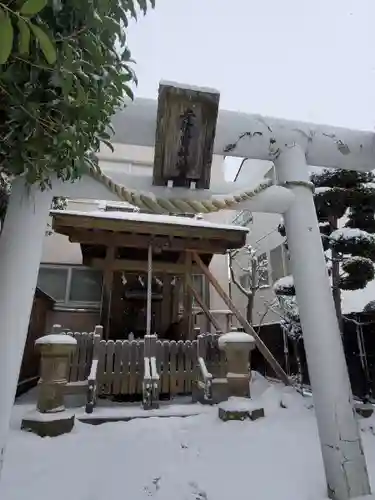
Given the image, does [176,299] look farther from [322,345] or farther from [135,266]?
[322,345]

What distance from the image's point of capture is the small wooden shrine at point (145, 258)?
300 inches

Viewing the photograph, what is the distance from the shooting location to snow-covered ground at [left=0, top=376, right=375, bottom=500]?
262 cm

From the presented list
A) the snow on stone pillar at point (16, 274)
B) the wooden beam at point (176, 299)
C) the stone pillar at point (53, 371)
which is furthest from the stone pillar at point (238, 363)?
the wooden beam at point (176, 299)

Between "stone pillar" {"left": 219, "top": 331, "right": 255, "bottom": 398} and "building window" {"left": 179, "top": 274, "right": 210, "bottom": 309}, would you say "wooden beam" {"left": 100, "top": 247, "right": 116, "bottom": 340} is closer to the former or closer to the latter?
"building window" {"left": 179, "top": 274, "right": 210, "bottom": 309}

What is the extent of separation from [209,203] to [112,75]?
1.36 m

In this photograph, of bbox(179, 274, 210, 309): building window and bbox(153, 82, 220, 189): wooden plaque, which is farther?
bbox(179, 274, 210, 309): building window

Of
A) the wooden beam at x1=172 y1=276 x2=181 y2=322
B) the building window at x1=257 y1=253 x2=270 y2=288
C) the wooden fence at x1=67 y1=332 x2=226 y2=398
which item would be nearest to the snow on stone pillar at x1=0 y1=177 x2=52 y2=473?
the wooden fence at x1=67 y1=332 x2=226 y2=398

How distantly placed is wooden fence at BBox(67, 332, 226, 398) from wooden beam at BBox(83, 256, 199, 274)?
3.03m

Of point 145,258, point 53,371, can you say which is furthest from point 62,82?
point 145,258

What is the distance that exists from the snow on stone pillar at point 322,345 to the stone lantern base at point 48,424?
2912mm

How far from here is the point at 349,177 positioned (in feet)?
16.1

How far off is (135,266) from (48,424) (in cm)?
518

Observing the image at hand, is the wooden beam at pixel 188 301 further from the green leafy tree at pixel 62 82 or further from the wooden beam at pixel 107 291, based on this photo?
the green leafy tree at pixel 62 82

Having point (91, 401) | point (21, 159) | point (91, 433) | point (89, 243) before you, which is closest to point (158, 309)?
point (89, 243)
